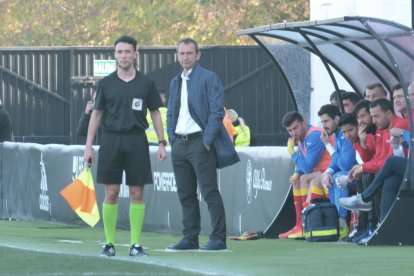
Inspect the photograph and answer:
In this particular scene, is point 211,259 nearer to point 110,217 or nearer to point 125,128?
point 110,217

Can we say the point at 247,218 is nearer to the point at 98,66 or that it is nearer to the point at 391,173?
the point at 391,173

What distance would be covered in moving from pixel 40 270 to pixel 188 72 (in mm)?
2865

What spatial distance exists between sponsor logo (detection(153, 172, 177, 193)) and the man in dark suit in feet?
14.9

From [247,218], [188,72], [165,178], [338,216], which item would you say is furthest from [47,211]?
[188,72]

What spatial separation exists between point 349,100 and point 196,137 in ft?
12.2

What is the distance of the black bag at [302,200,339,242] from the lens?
51.8 feet

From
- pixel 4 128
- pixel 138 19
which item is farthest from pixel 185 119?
pixel 138 19

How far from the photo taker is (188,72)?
14.0 metres

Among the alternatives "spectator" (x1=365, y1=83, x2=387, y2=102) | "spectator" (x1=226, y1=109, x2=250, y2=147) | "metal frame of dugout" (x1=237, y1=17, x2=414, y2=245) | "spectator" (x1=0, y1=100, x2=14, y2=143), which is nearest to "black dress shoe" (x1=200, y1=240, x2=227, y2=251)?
"metal frame of dugout" (x1=237, y1=17, x2=414, y2=245)

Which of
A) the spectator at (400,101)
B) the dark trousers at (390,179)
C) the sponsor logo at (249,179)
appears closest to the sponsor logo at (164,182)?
the sponsor logo at (249,179)

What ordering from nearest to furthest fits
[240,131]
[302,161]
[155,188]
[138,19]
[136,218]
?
[136,218]
[302,161]
[155,188]
[240,131]
[138,19]

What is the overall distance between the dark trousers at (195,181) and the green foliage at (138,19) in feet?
70.8

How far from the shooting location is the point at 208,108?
45.7ft

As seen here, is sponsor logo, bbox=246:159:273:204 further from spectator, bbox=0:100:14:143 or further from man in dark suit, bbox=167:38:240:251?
spectator, bbox=0:100:14:143
